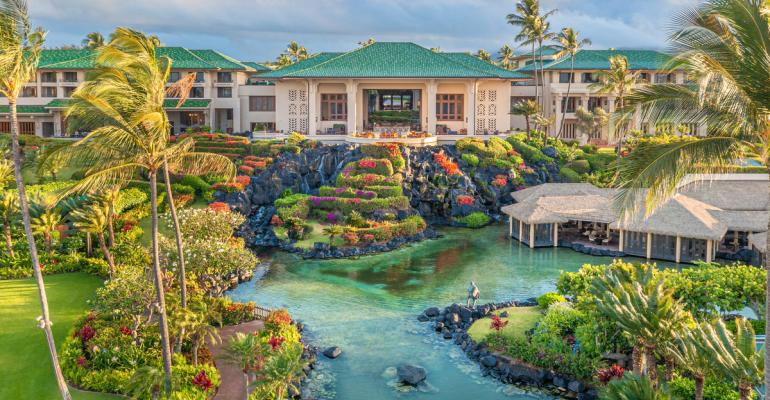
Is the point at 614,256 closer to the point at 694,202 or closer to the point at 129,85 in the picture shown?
the point at 694,202

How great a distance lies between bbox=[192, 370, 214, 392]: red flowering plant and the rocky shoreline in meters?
9.20

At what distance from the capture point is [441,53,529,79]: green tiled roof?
59312mm

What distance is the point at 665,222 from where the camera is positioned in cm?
3519

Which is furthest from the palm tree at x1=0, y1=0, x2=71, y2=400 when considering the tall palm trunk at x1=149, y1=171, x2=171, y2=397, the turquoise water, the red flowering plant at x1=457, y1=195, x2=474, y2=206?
the red flowering plant at x1=457, y1=195, x2=474, y2=206

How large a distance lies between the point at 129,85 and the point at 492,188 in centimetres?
3746

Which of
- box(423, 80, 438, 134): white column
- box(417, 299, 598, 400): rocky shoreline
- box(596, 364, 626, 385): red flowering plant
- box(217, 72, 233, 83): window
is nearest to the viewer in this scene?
box(596, 364, 626, 385): red flowering plant

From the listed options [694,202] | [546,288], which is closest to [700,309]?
[546,288]

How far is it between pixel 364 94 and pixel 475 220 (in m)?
23.5

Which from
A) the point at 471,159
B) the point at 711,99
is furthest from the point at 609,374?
the point at 471,159

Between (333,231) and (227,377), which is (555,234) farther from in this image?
(227,377)

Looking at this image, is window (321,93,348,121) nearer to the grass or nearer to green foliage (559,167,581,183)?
green foliage (559,167,581,183)

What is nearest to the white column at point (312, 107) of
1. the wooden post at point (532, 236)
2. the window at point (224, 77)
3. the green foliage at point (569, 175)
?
the window at point (224, 77)

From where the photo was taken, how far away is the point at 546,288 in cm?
3161

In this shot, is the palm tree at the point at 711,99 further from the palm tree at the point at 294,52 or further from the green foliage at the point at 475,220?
the palm tree at the point at 294,52
